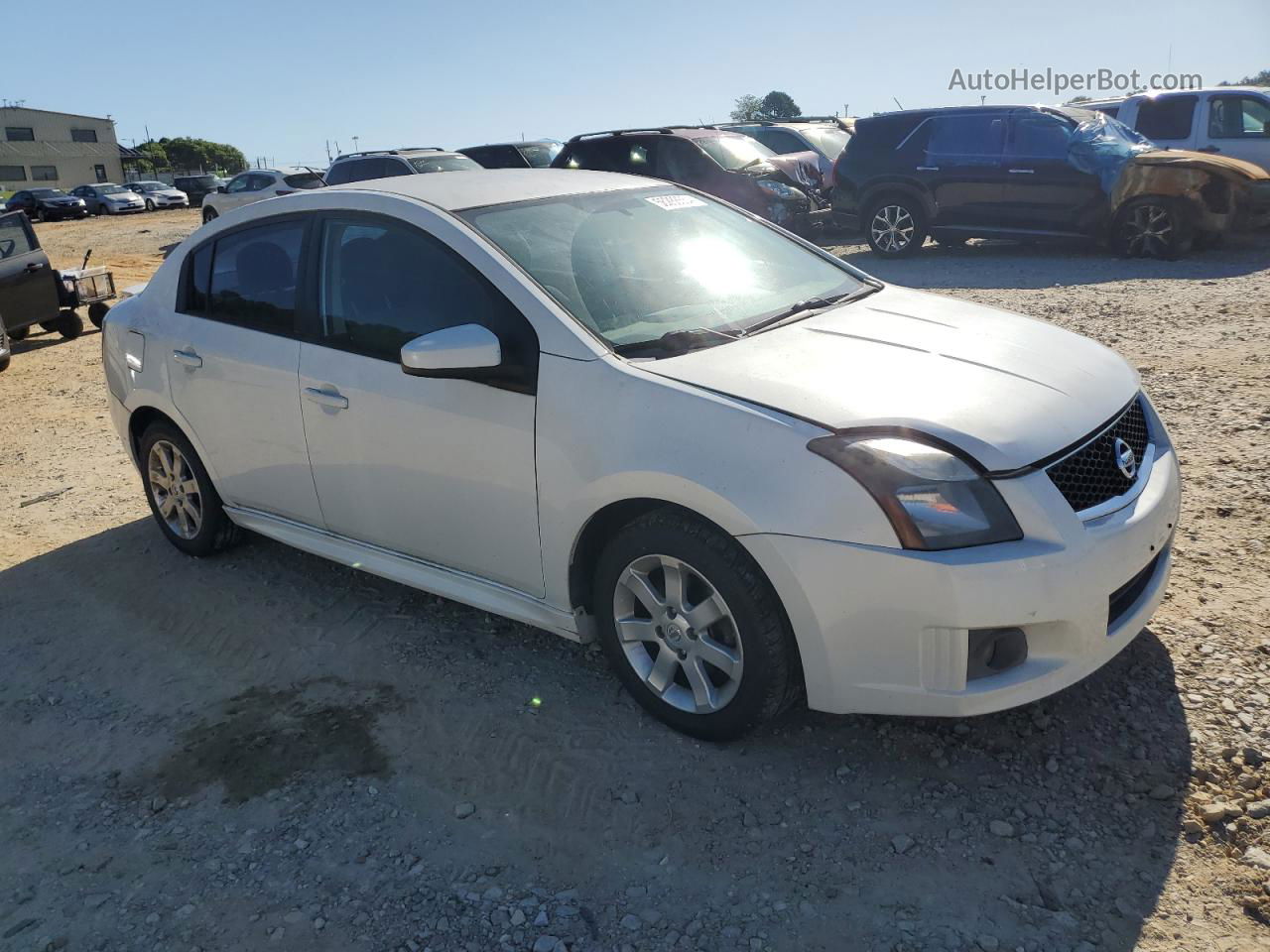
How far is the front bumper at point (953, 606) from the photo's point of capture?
2680mm

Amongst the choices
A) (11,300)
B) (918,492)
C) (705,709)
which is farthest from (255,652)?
(11,300)

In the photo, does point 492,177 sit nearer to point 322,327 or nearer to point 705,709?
point 322,327

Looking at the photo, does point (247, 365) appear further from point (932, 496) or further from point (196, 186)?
point (196, 186)

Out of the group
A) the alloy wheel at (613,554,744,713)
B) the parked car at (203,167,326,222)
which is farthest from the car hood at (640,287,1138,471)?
the parked car at (203,167,326,222)

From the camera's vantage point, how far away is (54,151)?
80.7m

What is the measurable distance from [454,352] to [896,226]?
1081 centimetres

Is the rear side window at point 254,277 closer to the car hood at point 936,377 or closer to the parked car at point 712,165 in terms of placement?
the car hood at point 936,377

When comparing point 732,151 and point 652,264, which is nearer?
point 652,264

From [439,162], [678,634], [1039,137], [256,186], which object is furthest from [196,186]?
A: [678,634]

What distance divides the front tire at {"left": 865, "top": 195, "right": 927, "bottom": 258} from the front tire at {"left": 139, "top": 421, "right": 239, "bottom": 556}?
33.2 ft

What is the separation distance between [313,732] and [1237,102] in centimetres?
1380

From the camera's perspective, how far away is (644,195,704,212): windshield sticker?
4219 millimetres

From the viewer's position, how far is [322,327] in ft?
13.2

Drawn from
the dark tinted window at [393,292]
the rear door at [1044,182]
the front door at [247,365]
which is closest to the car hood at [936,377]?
the dark tinted window at [393,292]
